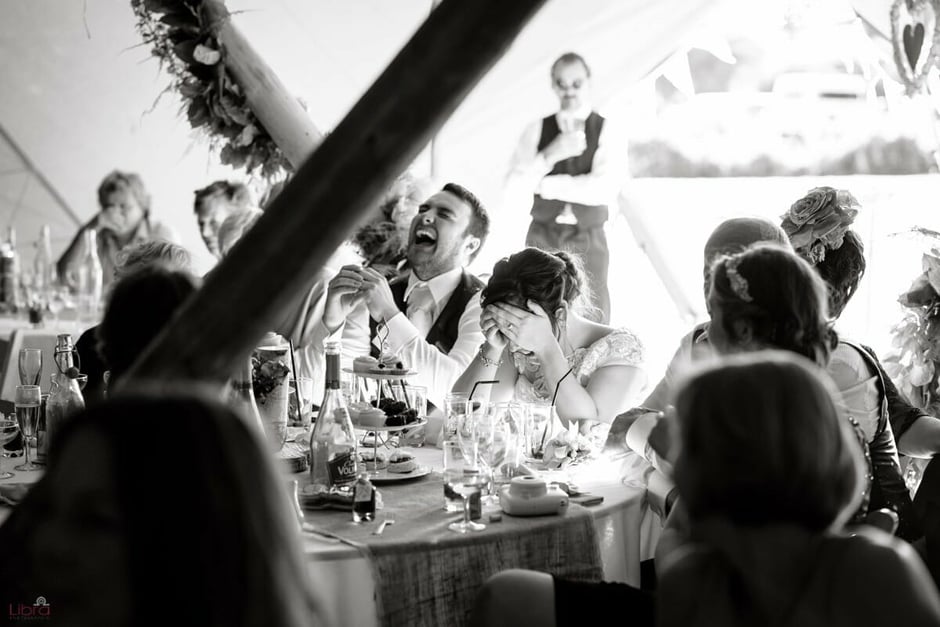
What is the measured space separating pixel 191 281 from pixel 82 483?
35.1 inches

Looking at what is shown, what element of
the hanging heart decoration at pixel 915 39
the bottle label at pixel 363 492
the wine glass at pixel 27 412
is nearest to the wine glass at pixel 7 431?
the wine glass at pixel 27 412

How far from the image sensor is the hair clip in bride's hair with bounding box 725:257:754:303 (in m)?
1.83

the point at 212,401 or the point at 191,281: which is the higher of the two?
the point at 191,281

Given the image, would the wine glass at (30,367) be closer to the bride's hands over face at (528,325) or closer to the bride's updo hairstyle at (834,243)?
the bride's hands over face at (528,325)

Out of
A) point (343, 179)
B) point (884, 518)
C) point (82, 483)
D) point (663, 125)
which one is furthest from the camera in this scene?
point (663, 125)

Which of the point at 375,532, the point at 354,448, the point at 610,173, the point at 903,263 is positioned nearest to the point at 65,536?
the point at 375,532

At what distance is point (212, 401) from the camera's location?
0.92 m

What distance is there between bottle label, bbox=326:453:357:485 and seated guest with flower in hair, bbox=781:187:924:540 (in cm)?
110

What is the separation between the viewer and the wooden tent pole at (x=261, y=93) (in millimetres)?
4773

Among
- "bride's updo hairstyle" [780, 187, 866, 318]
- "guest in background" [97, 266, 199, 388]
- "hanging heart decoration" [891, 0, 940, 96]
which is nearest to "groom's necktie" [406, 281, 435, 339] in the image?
"bride's updo hairstyle" [780, 187, 866, 318]

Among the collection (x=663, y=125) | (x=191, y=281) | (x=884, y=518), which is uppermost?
(x=663, y=125)

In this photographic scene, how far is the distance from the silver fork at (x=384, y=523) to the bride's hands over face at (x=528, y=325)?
1.04 m

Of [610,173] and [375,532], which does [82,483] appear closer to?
[375,532]

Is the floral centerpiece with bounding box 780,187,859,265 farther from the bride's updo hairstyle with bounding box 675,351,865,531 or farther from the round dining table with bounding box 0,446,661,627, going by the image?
the bride's updo hairstyle with bounding box 675,351,865,531
